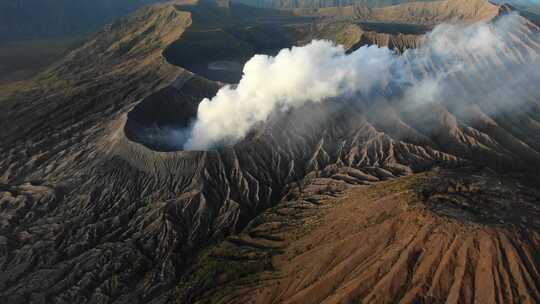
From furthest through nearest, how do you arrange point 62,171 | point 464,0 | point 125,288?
point 464,0, point 62,171, point 125,288

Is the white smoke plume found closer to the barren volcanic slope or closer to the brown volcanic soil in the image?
the barren volcanic slope

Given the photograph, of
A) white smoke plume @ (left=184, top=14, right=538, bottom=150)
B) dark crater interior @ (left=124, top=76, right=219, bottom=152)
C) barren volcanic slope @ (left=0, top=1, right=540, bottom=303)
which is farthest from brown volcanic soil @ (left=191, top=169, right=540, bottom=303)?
white smoke plume @ (left=184, top=14, right=538, bottom=150)

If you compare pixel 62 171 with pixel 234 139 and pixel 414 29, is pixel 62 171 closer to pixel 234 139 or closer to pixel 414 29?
pixel 234 139

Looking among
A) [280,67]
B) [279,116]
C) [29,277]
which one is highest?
[280,67]

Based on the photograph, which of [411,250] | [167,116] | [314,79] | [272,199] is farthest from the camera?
[314,79]

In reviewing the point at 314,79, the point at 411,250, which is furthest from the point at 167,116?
the point at 411,250

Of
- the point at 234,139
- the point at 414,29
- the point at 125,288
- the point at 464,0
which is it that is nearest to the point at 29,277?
the point at 125,288

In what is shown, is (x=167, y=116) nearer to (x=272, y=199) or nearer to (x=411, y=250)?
(x=272, y=199)

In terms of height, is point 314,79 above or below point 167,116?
above
